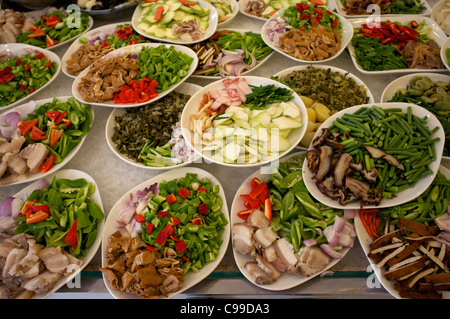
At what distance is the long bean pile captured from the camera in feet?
6.37

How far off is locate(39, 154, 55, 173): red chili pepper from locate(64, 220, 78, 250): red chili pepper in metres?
0.56

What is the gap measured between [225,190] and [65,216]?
110cm

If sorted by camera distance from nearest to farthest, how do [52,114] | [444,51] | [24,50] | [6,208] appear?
[6,208] < [52,114] < [444,51] < [24,50]

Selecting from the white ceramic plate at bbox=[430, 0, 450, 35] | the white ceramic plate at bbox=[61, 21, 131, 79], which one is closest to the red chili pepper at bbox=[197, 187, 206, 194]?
the white ceramic plate at bbox=[61, 21, 131, 79]

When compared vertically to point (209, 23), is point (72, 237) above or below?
below

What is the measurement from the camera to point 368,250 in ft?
5.99

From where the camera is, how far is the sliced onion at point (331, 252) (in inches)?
70.9

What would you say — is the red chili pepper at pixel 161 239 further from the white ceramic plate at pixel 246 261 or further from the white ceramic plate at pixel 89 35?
the white ceramic plate at pixel 89 35

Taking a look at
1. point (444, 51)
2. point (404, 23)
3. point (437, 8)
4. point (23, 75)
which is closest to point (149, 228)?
point (23, 75)

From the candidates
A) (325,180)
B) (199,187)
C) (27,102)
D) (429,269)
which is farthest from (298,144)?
(27,102)

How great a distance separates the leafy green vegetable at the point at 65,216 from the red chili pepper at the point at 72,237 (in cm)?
2

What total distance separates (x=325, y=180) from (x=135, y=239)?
127 cm

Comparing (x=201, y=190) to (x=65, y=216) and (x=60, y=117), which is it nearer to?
(x=65, y=216)

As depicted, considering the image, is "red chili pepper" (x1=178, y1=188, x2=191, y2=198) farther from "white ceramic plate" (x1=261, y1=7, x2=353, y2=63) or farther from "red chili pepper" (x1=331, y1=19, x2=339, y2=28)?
"red chili pepper" (x1=331, y1=19, x2=339, y2=28)
